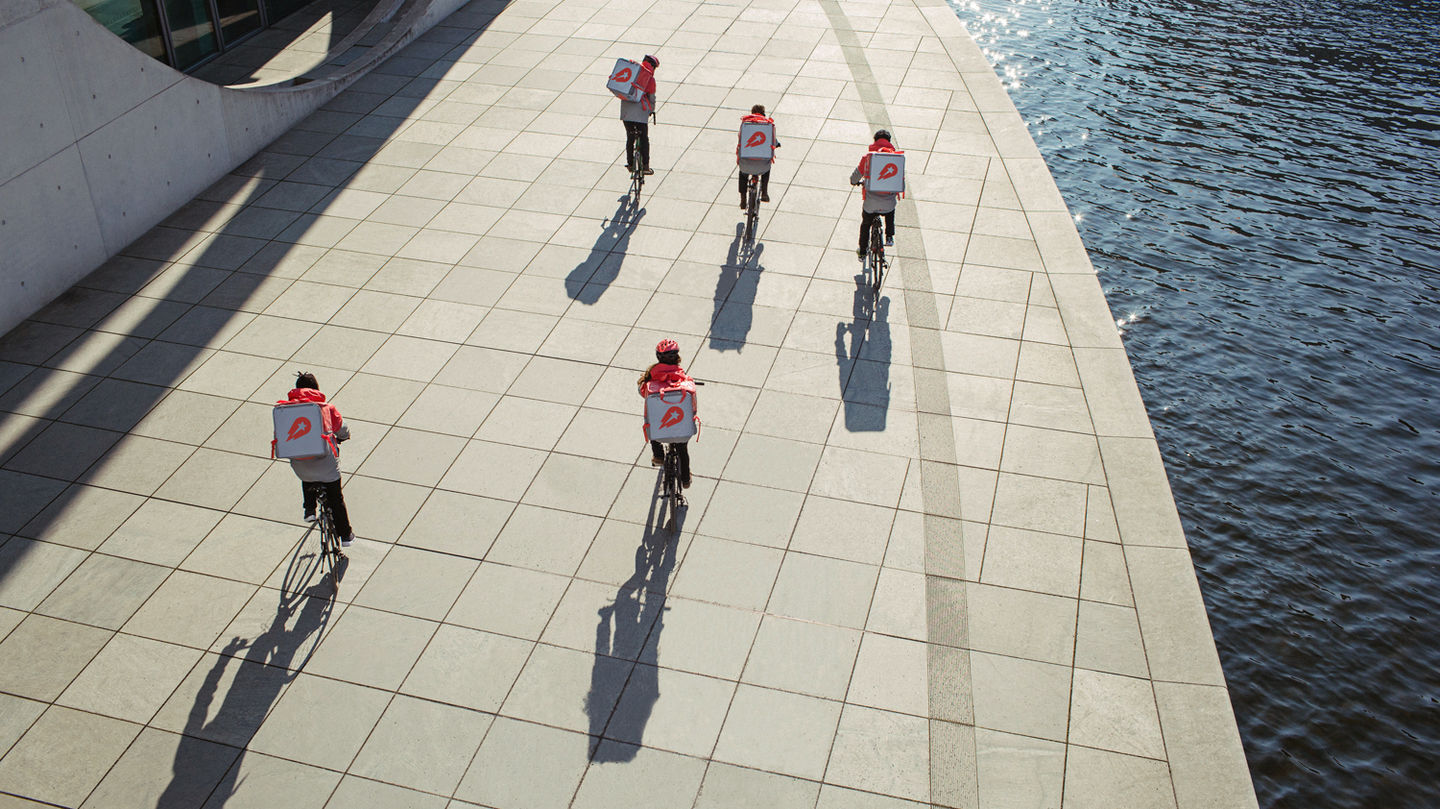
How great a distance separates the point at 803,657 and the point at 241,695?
4.12 m

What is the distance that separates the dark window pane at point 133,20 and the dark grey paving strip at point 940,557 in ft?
34.6

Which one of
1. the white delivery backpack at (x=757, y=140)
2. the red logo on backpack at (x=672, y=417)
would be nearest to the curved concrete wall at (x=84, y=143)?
the white delivery backpack at (x=757, y=140)

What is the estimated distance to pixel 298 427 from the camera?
8.20 meters

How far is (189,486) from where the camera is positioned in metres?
9.91

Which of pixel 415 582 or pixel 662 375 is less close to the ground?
pixel 662 375

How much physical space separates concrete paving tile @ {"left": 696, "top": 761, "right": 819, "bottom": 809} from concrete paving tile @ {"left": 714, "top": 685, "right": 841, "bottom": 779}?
67 millimetres

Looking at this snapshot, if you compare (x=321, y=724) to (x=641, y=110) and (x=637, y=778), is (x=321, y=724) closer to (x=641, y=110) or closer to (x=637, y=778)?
(x=637, y=778)

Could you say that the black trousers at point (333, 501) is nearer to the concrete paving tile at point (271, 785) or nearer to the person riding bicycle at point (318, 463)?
the person riding bicycle at point (318, 463)

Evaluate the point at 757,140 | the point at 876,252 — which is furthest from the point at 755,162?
the point at 876,252

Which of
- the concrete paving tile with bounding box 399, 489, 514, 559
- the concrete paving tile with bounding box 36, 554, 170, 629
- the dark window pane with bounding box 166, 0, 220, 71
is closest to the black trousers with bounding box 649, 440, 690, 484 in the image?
the concrete paving tile with bounding box 399, 489, 514, 559

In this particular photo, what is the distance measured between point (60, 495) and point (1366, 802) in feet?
36.5

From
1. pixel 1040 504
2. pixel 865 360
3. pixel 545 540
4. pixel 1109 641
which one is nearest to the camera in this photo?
pixel 1109 641

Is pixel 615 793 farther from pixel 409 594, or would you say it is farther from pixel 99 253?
pixel 99 253

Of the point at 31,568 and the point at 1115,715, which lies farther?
the point at 31,568
